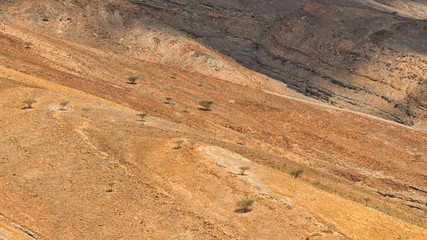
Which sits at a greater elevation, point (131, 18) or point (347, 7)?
point (347, 7)

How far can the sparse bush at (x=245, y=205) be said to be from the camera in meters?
16.3

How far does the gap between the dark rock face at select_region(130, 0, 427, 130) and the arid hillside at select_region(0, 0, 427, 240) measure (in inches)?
203

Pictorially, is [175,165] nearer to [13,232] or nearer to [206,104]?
[13,232]

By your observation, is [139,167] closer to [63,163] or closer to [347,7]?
[63,163]

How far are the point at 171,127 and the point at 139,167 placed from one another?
27.1 ft

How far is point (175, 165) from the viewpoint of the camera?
19.6 m

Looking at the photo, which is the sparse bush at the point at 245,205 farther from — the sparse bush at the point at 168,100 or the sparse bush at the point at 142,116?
the sparse bush at the point at 168,100

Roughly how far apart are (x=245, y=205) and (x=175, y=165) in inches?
184

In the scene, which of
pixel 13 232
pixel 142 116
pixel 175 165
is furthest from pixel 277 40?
pixel 13 232

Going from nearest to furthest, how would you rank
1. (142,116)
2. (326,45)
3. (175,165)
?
(175,165), (142,116), (326,45)

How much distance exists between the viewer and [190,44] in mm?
52125

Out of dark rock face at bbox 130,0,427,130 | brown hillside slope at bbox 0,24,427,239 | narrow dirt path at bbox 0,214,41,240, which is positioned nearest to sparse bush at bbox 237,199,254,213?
brown hillside slope at bbox 0,24,427,239

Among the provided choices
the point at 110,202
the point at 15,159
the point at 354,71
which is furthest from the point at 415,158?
the point at 15,159

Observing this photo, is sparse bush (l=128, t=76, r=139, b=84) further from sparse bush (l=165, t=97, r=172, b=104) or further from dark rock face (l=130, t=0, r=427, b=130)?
dark rock face (l=130, t=0, r=427, b=130)
